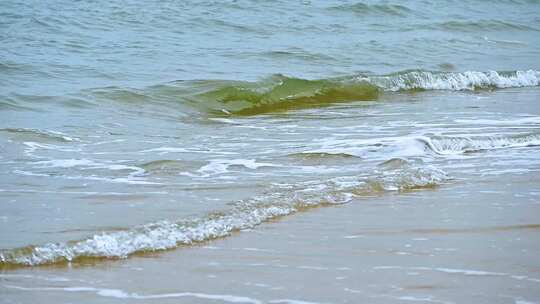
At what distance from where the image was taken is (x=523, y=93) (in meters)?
11.9

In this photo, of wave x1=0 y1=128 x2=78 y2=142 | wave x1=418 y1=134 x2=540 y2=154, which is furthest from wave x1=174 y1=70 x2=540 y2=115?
wave x1=418 y1=134 x2=540 y2=154

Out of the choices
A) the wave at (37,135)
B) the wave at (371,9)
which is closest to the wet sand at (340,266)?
the wave at (37,135)

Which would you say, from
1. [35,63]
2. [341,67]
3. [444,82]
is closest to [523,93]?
[444,82]

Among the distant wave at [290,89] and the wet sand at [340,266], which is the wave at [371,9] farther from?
the wet sand at [340,266]

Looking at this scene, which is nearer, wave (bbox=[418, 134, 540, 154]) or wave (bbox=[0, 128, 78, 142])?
wave (bbox=[418, 134, 540, 154])

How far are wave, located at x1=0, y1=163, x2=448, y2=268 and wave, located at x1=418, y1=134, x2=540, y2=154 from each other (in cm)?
84

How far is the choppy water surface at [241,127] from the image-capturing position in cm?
480

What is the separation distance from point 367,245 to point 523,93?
7.99 m

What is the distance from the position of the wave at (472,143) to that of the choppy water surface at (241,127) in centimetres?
2

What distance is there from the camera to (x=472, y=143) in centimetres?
740

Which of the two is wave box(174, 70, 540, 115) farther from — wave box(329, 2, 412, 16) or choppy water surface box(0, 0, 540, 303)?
wave box(329, 2, 412, 16)

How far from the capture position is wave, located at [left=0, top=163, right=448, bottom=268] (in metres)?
4.29

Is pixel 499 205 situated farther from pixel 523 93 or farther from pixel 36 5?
pixel 36 5

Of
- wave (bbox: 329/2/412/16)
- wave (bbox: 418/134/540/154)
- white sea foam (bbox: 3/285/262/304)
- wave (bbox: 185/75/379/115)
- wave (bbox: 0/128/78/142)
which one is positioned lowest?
white sea foam (bbox: 3/285/262/304)
